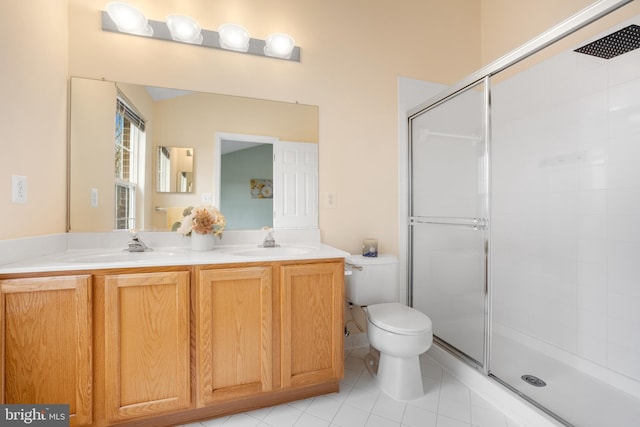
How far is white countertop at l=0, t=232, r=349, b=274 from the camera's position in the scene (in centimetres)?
124

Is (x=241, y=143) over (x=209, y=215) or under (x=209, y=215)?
over

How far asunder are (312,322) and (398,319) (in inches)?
19.4

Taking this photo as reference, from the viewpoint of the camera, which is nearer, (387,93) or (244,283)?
(244,283)

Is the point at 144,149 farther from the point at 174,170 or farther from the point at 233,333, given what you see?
the point at 233,333

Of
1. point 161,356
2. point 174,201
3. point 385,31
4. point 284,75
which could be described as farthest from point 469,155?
point 161,356

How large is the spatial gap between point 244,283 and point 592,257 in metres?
2.09

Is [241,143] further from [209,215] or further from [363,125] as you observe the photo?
[363,125]

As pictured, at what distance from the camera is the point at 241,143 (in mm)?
1946

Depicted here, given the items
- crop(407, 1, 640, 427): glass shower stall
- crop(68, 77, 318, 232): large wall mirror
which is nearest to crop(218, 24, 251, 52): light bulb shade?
crop(68, 77, 318, 232): large wall mirror

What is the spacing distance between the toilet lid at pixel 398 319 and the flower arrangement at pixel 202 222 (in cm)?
105

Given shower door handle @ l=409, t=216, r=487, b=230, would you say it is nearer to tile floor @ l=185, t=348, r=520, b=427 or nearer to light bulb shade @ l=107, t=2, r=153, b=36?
tile floor @ l=185, t=348, r=520, b=427

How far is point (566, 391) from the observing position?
161cm

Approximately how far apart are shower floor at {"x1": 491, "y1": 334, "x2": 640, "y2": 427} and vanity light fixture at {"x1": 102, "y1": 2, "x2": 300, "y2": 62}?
7.83 ft

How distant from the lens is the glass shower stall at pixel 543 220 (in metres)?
1.62
